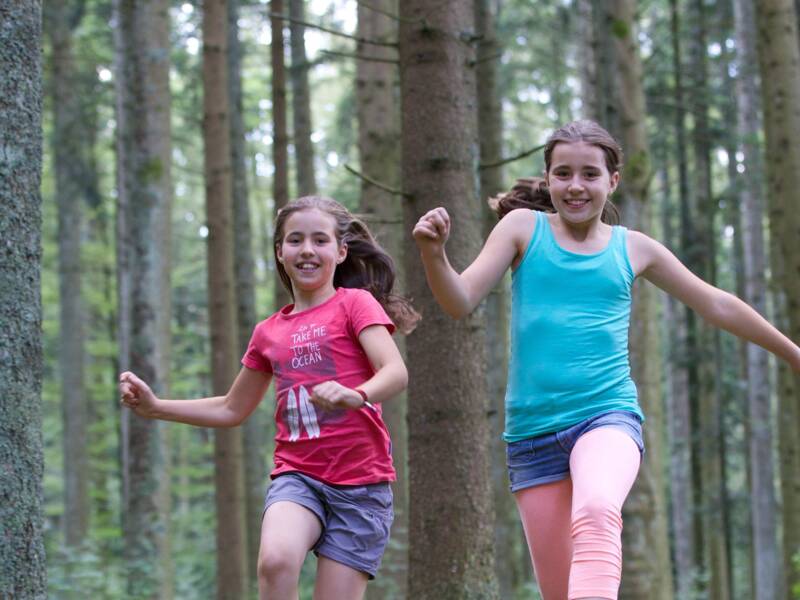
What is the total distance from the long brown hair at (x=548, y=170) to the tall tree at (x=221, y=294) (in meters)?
8.26

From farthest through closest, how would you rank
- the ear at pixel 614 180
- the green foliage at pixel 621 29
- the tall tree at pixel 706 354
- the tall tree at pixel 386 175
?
the tall tree at pixel 706 354 < the tall tree at pixel 386 175 < the green foliage at pixel 621 29 < the ear at pixel 614 180

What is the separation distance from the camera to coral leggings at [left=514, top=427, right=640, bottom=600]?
3.41 metres

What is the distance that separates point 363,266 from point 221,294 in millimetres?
8264

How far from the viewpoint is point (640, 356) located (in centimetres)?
998

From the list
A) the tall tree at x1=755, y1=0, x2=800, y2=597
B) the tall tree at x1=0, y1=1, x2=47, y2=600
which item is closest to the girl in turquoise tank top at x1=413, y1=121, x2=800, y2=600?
the tall tree at x1=0, y1=1, x2=47, y2=600

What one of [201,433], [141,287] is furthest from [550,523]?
[201,433]

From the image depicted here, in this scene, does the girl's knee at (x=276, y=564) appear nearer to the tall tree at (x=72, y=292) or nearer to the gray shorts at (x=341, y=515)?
the gray shorts at (x=341, y=515)

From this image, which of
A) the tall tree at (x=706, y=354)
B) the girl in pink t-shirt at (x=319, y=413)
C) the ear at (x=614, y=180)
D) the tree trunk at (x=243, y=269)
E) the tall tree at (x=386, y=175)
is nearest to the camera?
the girl in pink t-shirt at (x=319, y=413)

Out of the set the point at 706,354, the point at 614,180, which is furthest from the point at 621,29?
the point at 706,354

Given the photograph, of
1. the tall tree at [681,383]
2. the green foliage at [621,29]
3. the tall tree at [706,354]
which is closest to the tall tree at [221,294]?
the green foliage at [621,29]

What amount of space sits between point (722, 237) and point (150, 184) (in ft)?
71.4

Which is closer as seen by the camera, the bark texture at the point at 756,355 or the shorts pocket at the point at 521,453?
the shorts pocket at the point at 521,453

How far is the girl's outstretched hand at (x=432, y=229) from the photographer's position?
3.39 metres

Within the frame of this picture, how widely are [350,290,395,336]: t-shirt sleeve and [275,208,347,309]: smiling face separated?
16 centimetres
